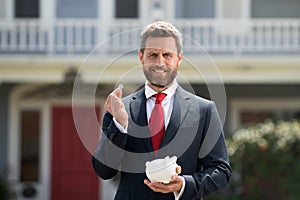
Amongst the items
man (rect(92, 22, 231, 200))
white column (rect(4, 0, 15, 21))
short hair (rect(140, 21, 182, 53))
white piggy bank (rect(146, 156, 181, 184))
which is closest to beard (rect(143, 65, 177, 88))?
man (rect(92, 22, 231, 200))

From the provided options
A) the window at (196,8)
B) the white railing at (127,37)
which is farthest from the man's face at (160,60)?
the window at (196,8)

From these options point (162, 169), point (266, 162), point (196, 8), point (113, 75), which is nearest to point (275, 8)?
point (196, 8)

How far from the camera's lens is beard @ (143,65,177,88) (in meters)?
3.41

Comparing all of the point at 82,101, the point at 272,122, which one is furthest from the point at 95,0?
the point at 82,101

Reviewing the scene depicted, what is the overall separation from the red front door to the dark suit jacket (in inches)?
409

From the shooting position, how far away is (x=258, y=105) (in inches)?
544

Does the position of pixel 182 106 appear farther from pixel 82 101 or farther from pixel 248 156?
pixel 248 156

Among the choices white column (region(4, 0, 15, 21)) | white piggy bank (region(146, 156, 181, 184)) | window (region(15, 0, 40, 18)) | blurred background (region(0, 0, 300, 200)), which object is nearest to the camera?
white piggy bank (region(146, 156, 181, 184))

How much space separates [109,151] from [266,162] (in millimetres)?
7981

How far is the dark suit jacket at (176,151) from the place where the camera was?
11.1ft

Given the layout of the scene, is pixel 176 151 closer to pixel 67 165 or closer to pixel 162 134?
pixel 162 134

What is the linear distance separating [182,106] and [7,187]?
9397 mm

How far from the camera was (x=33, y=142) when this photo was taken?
45.1 feet

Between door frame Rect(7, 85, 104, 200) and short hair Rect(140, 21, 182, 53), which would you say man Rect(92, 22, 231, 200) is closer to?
short hair Rect(140, 21, 182, 53)
